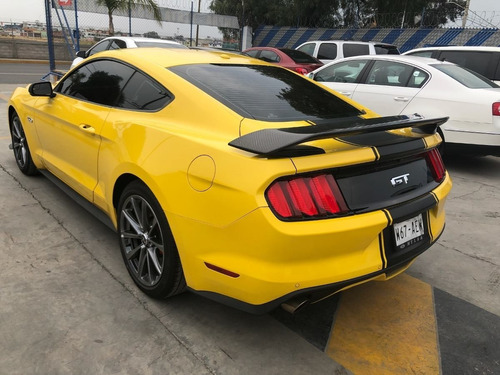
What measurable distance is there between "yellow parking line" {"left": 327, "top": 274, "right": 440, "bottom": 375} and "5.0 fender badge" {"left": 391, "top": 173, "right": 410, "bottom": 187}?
0.89 metres

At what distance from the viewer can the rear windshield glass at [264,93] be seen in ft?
8.25

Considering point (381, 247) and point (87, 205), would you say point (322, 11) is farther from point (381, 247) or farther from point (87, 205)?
point (381, 247)

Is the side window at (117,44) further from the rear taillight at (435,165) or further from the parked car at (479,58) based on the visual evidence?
the rear taillight at (435,165)

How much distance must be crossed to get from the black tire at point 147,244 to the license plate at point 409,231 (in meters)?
1.19

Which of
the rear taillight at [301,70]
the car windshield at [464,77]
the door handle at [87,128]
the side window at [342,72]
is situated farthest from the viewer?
the rear taillight at [301,70]

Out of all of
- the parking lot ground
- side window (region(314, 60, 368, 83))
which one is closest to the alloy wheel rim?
the parking lot ground

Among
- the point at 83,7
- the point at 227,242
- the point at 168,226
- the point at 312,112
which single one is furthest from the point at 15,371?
the point at 83,7

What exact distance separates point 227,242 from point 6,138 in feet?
18.6

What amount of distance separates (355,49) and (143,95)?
10752mm

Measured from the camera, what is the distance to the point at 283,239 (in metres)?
1.89

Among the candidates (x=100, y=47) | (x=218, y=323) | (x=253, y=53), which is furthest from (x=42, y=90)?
(x=253, y=53)

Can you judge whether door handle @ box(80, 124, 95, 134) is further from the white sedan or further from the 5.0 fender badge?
the white sedan

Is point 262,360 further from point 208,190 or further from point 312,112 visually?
point 312,112

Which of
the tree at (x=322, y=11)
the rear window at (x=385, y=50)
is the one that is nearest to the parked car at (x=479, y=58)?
the rear window at (x=385, y=50)
